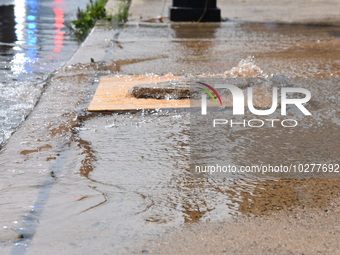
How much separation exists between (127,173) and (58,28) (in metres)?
7.07

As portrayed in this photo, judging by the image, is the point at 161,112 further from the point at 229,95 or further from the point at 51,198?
the point at 51,198

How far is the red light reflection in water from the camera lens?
27.1ft

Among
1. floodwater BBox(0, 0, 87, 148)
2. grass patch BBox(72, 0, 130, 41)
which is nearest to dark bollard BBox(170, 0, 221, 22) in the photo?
grass patch BBox(72, 0, 130, 41)

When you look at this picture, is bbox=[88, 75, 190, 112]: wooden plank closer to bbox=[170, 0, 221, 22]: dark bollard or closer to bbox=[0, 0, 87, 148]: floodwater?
bbox=[0, 0, 87, 148]: floodwater

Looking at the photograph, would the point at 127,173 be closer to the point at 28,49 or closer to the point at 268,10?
the point at 28,49

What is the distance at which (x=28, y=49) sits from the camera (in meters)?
7.80

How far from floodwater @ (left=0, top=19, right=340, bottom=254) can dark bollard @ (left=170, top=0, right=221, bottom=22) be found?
3771 mm

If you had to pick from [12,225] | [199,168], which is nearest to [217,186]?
[199,168]

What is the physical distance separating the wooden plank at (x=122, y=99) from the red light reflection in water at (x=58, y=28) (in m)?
2.77

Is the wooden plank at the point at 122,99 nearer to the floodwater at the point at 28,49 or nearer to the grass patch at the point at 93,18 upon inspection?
the floodwater at the point at 28,49

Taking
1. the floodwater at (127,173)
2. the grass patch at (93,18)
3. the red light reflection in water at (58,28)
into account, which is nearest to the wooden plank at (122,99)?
the floodwater at (127,173)

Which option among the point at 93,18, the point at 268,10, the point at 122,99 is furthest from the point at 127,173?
the point at 268,10

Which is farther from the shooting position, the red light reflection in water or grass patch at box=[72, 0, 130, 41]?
grass patch at box=[72, 0, 130, 41]

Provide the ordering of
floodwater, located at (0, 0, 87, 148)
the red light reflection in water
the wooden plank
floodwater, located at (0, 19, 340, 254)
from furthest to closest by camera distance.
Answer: the red light reflection in water
floodwater, located at (0, 0, 87, 148)
the wooden plank
floodwater, located at (0, 19, 340, 254)
